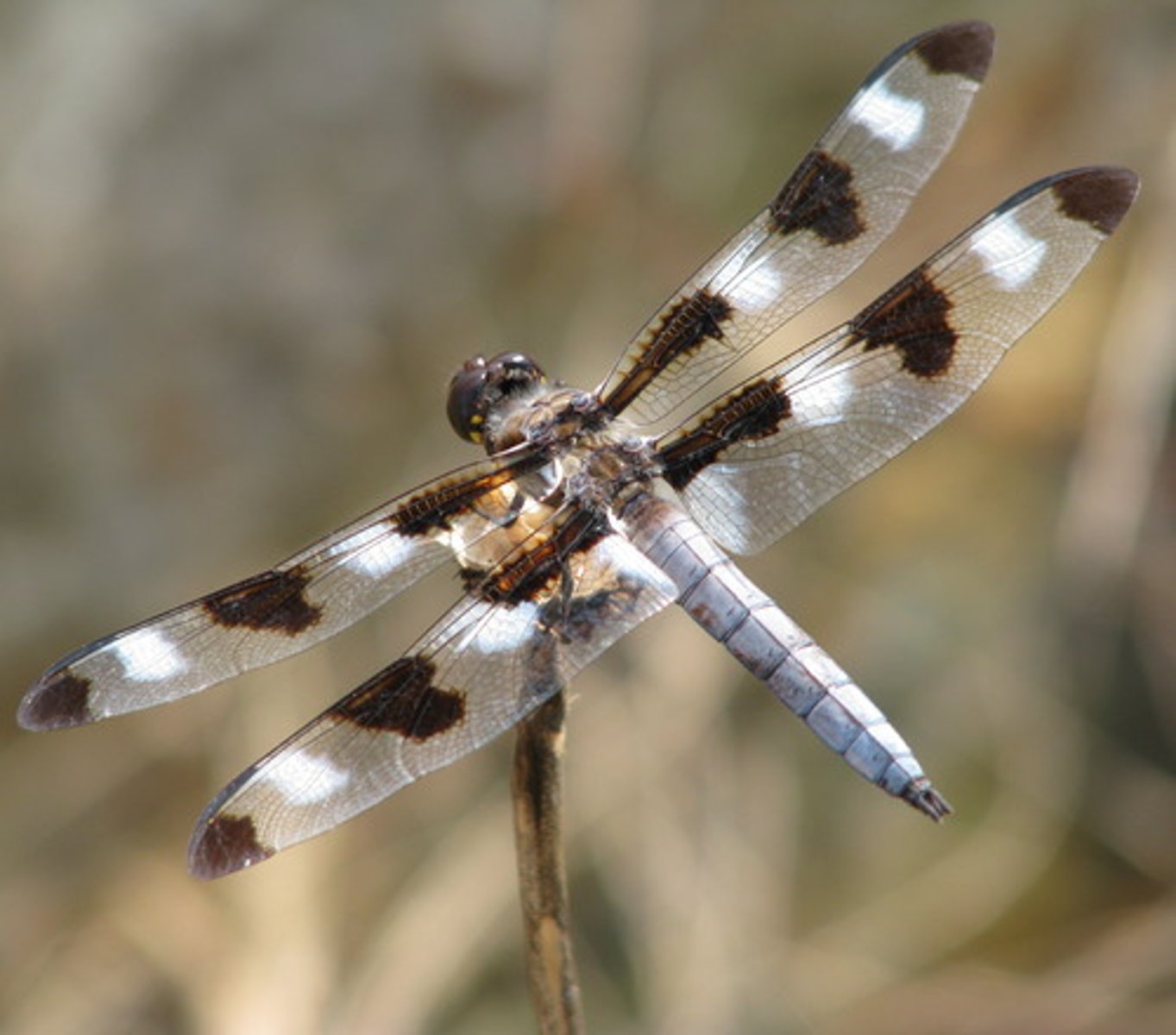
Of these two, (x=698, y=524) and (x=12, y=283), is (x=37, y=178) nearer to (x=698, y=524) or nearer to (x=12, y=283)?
(x=12, y=283)

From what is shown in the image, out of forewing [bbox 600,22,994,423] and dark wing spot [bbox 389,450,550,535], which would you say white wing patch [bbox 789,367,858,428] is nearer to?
forewing [bbox 600,22,994,423]

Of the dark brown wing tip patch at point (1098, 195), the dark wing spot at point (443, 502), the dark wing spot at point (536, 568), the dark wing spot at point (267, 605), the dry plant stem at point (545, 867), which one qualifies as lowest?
the dry plant stem at point (545, 867)

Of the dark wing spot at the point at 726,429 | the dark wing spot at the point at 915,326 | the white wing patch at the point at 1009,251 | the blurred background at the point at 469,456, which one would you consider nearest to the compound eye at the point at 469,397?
the dark wing spot at the point at 726,429

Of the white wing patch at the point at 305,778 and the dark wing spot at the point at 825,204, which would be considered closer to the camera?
the white wing patch at the point at 305,778

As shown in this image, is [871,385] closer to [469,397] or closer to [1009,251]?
[1009,251]

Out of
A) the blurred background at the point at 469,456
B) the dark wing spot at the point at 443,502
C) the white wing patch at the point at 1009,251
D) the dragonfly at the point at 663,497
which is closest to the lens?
the dragonfly at the point at 663,497

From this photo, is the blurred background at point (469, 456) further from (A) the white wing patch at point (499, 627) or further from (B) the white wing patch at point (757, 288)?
(A) the white wing patch at point (499, 627)

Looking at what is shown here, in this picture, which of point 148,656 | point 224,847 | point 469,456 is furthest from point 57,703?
point 469,456

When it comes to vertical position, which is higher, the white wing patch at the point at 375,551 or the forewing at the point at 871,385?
the white wing patch at the point at 375,551
